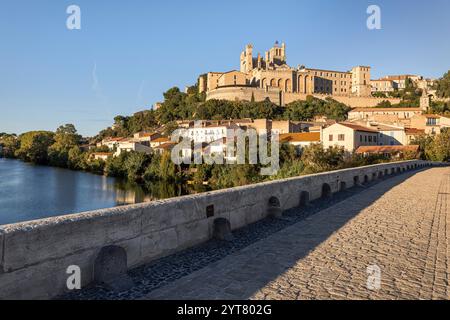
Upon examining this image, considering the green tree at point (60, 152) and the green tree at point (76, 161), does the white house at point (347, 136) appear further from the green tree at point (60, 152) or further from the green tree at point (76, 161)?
the green tree at point (60, 152)

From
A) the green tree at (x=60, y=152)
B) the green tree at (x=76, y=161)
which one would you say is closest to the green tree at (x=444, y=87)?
the green tree at (x=76, y=161)

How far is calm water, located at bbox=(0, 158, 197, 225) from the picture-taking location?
30025 mm

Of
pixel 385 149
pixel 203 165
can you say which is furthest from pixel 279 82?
pixel 203 165

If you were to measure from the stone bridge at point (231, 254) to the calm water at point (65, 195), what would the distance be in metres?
23.7

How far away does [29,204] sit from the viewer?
3234 cm

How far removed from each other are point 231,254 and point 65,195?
36665 mm

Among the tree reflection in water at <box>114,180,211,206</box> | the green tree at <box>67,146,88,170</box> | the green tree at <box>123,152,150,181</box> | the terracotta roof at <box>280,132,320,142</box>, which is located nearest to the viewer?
the tree reflection in water at <box>114,180,211,206</box>

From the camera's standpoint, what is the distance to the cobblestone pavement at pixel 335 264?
4359mm

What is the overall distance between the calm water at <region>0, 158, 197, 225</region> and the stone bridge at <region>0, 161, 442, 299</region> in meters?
23.7

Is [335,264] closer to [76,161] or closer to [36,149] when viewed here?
[76,161]

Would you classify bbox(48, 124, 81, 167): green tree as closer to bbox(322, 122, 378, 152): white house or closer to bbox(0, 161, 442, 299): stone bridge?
bbox(322, 122, 378, 152): white house

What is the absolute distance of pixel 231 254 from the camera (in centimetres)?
596

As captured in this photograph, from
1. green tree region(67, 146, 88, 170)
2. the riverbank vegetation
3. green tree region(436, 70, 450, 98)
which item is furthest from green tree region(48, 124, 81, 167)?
green tree region(436, 70, 450, 98)

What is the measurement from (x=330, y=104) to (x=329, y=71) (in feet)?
83.9
